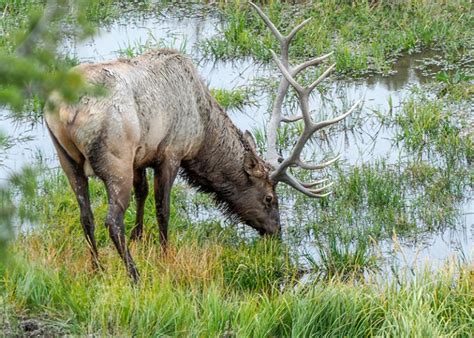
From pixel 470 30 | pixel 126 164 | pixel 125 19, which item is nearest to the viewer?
pixel 126 164

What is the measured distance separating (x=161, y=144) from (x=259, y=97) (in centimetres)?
366

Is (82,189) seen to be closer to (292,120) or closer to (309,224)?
(292,120)

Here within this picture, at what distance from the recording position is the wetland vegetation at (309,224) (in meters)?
6.41

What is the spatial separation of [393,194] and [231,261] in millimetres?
1997

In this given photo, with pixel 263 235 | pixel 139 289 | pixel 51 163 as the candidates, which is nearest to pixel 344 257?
pixel 263 235

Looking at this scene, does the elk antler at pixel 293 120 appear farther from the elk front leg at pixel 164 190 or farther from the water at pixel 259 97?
the elk front leg at pixel 164 190

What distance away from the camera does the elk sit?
23.0 ft

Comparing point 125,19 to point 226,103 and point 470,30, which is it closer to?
point 226,103

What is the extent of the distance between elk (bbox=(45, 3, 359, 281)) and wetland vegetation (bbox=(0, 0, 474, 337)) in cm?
27

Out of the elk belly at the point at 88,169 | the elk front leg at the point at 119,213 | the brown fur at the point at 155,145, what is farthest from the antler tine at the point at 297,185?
the elk belly at the point at 88,169

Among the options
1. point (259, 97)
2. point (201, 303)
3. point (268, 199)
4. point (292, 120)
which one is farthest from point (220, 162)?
point (259, 97)

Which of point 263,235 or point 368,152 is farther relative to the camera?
point 368,152

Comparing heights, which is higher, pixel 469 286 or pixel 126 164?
pixel 126 164

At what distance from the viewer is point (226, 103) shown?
35.9 feet
